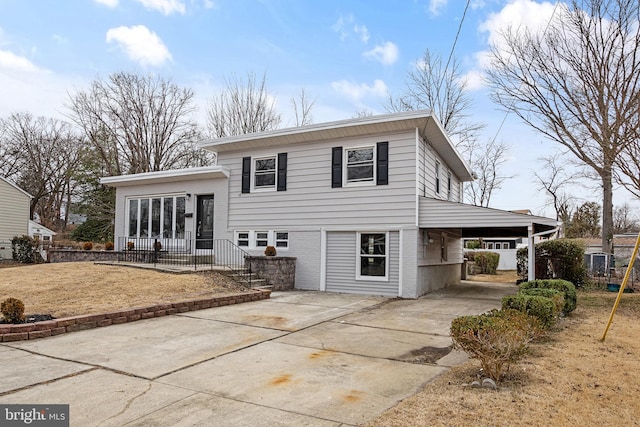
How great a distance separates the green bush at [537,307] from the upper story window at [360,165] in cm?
568

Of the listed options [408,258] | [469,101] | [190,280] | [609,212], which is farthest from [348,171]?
[469,101]

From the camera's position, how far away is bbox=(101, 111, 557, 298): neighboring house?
37.3ft

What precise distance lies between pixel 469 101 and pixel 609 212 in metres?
9.39

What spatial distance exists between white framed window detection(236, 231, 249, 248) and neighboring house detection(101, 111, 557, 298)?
36mm

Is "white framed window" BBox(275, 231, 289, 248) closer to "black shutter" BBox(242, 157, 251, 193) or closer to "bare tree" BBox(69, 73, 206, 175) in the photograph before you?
"black shutter" BBox(242, 157, 251, 193)

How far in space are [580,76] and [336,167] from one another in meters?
10.1

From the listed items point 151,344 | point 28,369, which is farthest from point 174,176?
point 28,369

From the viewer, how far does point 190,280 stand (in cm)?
1048

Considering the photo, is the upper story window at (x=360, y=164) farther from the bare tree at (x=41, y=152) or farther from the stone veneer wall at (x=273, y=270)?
the bare tree at (x=41, y=152)

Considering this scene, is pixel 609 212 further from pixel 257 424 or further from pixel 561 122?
pixel 257 424

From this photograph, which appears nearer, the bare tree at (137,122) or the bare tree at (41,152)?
the bare tree at (137,122)

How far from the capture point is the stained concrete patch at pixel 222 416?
3.41 m

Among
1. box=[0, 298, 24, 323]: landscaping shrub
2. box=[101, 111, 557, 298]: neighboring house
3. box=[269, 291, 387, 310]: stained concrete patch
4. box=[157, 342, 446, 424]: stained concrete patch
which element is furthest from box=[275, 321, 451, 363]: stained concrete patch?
box=[101, 111, 557, 298]: neighboring house

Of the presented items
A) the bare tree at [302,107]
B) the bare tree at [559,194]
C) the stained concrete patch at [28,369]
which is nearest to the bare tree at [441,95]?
the bare tree at [302,107]
